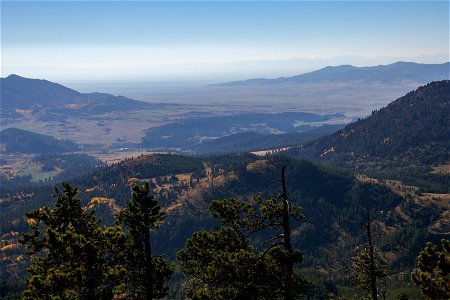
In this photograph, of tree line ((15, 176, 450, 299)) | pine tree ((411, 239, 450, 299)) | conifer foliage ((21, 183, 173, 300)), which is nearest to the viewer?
pine tree ((411, 239, 450, 299))

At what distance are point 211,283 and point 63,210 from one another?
13744 millimetres

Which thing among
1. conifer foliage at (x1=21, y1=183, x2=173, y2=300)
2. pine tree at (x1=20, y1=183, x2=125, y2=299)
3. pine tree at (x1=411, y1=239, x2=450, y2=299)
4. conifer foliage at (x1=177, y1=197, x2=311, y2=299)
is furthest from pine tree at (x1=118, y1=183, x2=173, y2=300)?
pine tree at (x1=411, y1=239, x2=450, y2=299)

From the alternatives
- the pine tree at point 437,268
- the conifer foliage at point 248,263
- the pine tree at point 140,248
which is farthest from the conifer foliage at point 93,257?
the pine tree at point 437,268

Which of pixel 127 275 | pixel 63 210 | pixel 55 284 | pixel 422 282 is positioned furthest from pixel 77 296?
pixel 422 282

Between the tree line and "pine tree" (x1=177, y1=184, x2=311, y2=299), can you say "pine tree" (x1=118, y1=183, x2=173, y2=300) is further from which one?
"pine tree" (x1=177, y1=184, x2=311, y2=299)

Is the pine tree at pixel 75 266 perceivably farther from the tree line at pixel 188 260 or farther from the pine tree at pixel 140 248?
the pine tree at pixel 140 248

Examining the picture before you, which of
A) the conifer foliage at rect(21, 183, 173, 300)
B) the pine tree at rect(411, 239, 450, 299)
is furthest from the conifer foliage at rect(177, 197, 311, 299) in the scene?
the pine tree at rect(411, 239, 450, 299)

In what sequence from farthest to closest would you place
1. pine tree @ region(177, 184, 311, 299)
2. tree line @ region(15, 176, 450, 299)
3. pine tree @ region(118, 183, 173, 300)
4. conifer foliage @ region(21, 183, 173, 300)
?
pine tree @ region(118, 183, 173, 300)
conifer foliage @ region(21, 183, 173, 300)
pine tree @ region(177, 184, 311, 299)
tree line @ region(15, 176, 450, 299)

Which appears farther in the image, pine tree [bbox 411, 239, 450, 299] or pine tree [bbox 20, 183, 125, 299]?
pine tree [bbox 20, 183, 125, 299]

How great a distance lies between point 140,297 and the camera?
116ft

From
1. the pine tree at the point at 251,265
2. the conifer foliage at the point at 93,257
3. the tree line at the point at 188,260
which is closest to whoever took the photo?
the tree line at the point at 188,260

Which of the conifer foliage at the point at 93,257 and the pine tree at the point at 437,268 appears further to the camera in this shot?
the conifer foliage at the point at 93,257

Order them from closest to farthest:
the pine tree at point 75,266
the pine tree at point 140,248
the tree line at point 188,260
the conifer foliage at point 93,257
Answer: the tree line at point 188,260 < the pine tree at point 75,266 < the conifer foliage at point 93,257 < the pine tree at point 140,248

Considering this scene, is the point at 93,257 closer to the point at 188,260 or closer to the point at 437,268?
the point at 188,260
